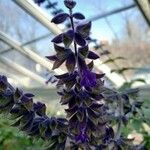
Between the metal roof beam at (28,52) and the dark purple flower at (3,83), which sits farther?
the metal roof beam at (28,52)

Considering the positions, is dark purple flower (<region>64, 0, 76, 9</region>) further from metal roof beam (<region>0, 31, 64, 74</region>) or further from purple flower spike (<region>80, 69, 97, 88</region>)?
metal roof beam (<region>0, 31, 64, 74</region>)

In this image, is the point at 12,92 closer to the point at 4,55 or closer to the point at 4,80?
the point at 4,80

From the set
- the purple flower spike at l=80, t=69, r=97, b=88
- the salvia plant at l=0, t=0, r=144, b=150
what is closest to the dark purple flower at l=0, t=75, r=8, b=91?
the salvia plant at l=0, t=0, r=144, b=150

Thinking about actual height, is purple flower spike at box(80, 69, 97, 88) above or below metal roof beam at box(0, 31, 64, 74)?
below

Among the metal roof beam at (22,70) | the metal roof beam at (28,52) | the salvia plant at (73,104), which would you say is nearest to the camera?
the salvia plant at (73,104)

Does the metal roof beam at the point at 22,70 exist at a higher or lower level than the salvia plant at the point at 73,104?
higher

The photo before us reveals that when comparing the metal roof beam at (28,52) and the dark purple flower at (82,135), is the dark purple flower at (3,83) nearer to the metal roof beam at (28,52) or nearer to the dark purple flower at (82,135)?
the dark purple flower at (82,135)

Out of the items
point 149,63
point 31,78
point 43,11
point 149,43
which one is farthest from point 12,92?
point 31,78

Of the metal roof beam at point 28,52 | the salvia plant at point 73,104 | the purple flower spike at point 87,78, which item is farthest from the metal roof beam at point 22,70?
the purple flower spike at point 87,78

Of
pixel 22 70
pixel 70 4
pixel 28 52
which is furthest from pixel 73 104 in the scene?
pixel 22 70
